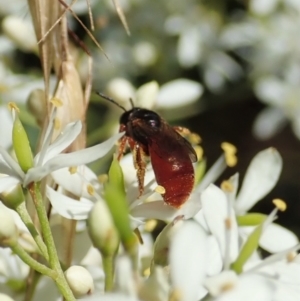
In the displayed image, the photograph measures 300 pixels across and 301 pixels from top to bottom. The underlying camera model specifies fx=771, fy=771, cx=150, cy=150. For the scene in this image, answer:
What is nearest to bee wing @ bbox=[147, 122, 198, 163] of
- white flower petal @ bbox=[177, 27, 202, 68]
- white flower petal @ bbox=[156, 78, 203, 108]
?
white flower petal @ bbox=[156, 78, 203, 108]

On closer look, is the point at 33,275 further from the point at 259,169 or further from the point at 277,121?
Result: the point at 277,121

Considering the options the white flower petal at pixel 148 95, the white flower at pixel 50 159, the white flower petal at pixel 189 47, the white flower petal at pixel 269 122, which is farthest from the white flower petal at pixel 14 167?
the white flower petal at pixel 269 122

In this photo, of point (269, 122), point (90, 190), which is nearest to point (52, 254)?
point (90, 190)

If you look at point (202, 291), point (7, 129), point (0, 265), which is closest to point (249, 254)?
point (202, 291)

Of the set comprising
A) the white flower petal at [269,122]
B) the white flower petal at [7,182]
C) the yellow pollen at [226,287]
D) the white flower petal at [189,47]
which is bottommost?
the white flower petal at [269,122]

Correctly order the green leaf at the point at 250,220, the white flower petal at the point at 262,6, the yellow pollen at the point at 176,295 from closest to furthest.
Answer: the yellow pollen at the point at 176,295 → the green leaf at the point at 250,220 → the white flower petal at the point at 262,6

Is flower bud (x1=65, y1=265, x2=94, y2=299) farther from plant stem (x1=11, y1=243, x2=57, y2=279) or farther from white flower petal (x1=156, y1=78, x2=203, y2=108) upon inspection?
white flower petal (x1=156, y1=78, x2=203, y2=108)

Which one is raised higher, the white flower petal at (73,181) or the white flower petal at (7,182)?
the white flower petal at (7,182)

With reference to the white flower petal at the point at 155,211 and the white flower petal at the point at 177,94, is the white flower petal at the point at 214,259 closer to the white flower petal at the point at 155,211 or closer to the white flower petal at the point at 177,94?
the white flower petal at the point at 155,211
